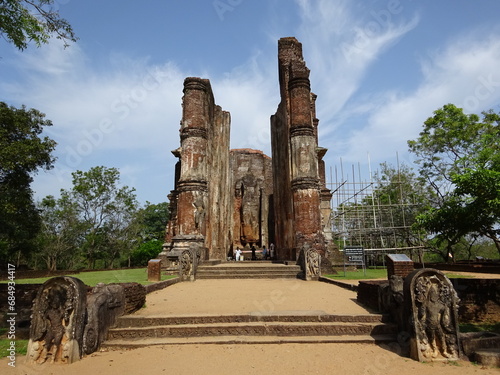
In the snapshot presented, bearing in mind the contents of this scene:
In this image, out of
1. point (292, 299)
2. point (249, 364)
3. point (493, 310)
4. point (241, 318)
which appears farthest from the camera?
point (292, 299)

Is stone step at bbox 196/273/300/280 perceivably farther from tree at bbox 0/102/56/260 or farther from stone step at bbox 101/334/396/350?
tree at bbox 0/102/56/260

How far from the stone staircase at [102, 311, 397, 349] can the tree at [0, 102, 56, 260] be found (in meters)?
13.1

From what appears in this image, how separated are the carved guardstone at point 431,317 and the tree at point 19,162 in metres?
16.1

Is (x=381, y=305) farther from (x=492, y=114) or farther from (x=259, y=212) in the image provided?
(x=492, y=114)

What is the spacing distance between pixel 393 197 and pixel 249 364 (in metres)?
28.9

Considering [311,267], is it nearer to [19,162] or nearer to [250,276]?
[250,276]

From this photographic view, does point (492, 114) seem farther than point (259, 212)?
No

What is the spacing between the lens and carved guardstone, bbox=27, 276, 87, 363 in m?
3.90

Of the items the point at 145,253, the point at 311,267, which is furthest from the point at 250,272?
the point at 145,253

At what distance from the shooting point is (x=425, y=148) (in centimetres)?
2378

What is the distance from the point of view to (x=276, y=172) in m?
19.2

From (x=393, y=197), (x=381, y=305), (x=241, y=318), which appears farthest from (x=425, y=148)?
(x=241, y=318)

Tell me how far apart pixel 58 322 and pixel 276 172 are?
15931 mm

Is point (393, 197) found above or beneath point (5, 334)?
above
